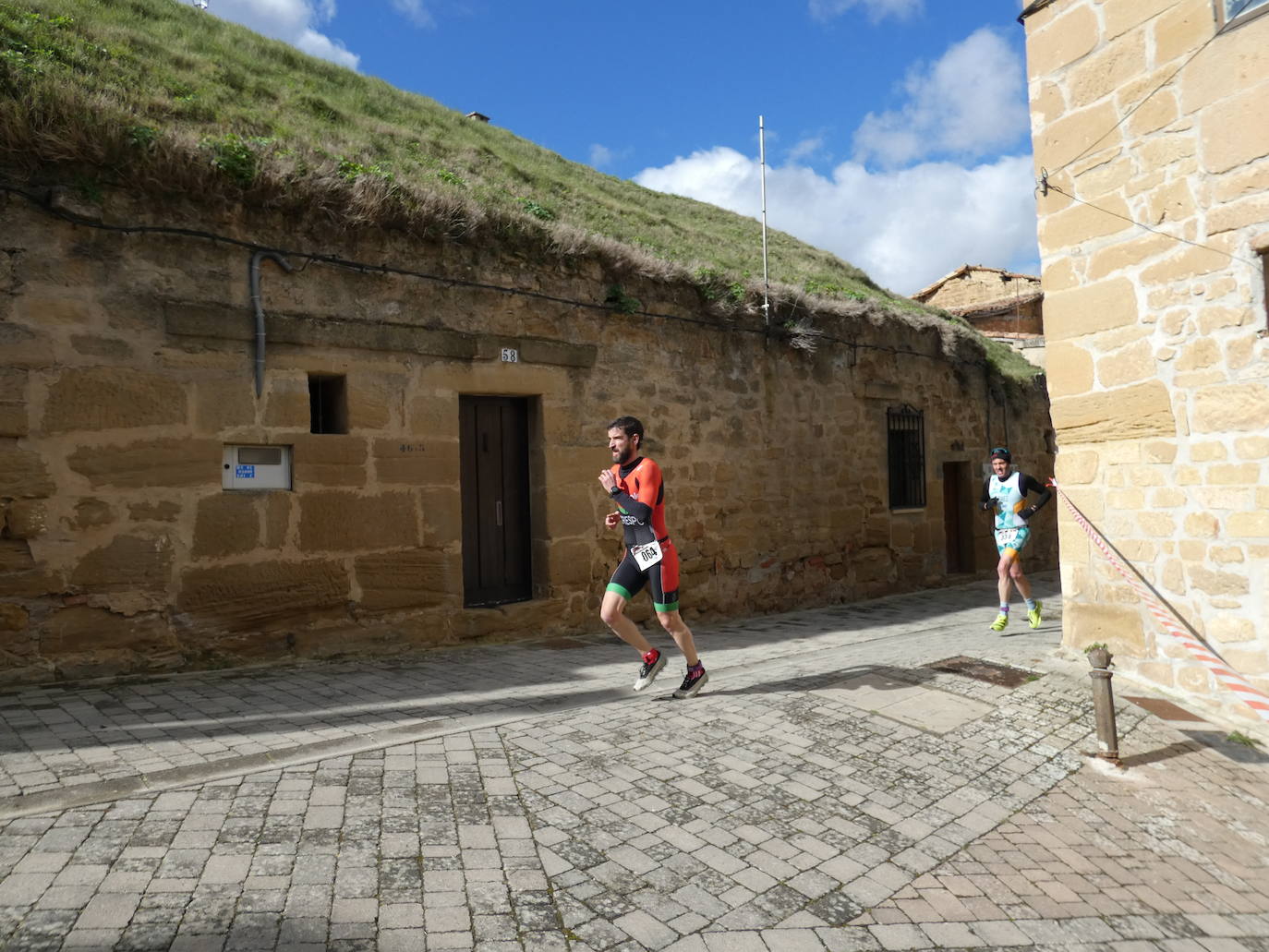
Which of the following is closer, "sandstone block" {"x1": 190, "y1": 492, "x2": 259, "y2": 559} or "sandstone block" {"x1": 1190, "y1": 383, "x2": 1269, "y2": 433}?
"sandstone block" {"x1": 1190, "y1": 383, "x2": 1269, "y2": 433}

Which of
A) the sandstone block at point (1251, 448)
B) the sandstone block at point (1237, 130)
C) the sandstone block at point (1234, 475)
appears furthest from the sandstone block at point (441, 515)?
the sandstone block at point (1237, 130)

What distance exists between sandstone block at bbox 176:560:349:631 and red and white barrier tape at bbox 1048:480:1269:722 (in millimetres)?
5542

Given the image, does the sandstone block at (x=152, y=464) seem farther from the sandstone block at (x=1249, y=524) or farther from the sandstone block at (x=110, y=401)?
the sandstone block at (x=1249, y=524)

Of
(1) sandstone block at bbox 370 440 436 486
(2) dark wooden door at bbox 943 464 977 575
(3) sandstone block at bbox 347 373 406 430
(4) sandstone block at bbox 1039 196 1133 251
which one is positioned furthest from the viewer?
(2) dark wooden door at bbox 943 464 977 575

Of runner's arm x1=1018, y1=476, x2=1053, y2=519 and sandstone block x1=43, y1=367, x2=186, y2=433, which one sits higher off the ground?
sandstone block x1=43, y1=367, x2=186, y2=433

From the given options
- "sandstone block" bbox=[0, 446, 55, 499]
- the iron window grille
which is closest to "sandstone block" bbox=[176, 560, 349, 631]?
"sandstone block" bbox=[0, 446, 55, 499]

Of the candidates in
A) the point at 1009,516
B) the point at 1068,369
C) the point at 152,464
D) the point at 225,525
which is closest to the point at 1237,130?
the point at 1068,369

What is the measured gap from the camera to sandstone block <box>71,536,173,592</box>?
543cm

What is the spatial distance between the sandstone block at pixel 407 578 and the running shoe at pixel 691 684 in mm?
2588

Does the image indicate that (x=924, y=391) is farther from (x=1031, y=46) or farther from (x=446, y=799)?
(x=446, y=799)

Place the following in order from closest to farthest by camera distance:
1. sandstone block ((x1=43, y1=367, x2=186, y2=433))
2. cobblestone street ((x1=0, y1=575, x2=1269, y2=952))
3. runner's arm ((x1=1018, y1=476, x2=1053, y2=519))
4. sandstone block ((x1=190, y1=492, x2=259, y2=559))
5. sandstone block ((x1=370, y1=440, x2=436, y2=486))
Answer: cobblestone street ((x1=0, y1=575, x2=1269, y2=952))
sandstone block ((x1=43, y1=367, x2=186, y2=433))
sandstone block ((x1=190, y1=492, x2=259, y2=559))
sandstone block ((x1=370, y1=440, x2=436, y2=486))
runner's arm ((x1=1018, y1=476, x2=1053, y2=519))

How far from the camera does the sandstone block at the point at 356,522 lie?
250 inches

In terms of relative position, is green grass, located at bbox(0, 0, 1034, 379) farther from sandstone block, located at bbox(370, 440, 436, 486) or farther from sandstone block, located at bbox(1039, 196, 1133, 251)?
sandstone block, located at bbox(1039, 196, 1133, 251)

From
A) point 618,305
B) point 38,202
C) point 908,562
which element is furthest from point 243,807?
point 908,562
